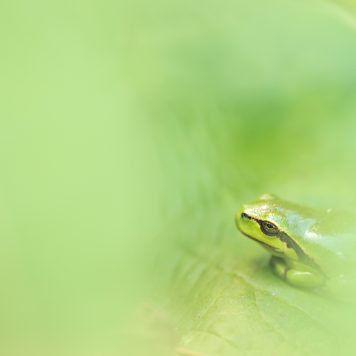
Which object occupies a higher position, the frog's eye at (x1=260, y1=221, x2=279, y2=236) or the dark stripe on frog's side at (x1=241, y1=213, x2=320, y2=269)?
the frog's eye at (x1=260, y1=221, x2=279, y2=236)

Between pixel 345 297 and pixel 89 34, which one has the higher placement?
pixel 89 34

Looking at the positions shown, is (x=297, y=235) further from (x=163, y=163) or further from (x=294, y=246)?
(x=163, y=163)

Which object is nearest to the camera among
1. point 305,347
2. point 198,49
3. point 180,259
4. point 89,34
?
point 305,347

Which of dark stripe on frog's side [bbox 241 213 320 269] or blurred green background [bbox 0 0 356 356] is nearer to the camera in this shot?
blurred green background [bbox 0 0 356 356]

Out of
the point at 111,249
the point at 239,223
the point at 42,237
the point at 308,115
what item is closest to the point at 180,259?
the point at 239,223

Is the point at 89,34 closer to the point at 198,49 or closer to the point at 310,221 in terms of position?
the point at 198,49

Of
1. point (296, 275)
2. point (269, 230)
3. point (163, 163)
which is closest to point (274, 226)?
point (269, 230)
